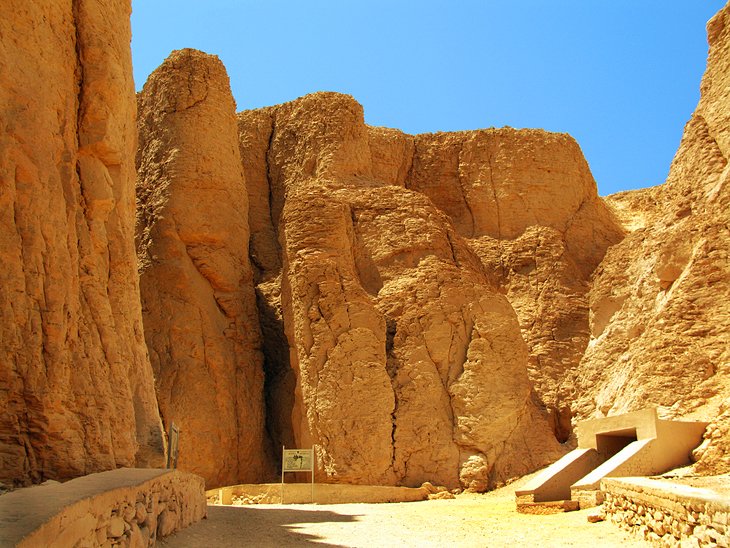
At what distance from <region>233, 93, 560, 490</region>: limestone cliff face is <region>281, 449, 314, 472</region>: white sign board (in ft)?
4.47

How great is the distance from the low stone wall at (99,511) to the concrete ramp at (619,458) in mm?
6423

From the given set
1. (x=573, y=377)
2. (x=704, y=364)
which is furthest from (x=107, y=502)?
(x=573, y=377)

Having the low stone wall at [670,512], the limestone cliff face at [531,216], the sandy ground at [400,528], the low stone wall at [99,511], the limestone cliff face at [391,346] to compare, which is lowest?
the sandy ground at [400,528]

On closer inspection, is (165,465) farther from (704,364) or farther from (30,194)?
(704,364)

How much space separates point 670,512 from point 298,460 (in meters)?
11.9

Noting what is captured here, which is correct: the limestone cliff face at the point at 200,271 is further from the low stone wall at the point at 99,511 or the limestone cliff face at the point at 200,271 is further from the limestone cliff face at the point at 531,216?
the low stone wall at the point at 99,511

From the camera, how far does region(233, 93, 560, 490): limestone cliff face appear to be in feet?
68.8

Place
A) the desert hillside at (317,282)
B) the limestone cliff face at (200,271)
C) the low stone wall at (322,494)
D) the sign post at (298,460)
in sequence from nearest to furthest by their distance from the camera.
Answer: the desert hillside at (317,282), the low stone wall at (322,494), the sign post at (298,460), the limestone cliff face at (200,271)

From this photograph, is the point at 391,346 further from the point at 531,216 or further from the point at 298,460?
the point at 531,216

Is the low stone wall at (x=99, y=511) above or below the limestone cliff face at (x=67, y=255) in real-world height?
below

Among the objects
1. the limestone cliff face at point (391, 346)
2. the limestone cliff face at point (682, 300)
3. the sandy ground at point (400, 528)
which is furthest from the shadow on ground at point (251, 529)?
the limestone cliff face at point (682, 300)

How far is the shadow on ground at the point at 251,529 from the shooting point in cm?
995

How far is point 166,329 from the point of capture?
24.3 metres

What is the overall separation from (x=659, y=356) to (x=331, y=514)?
7.94 metres
